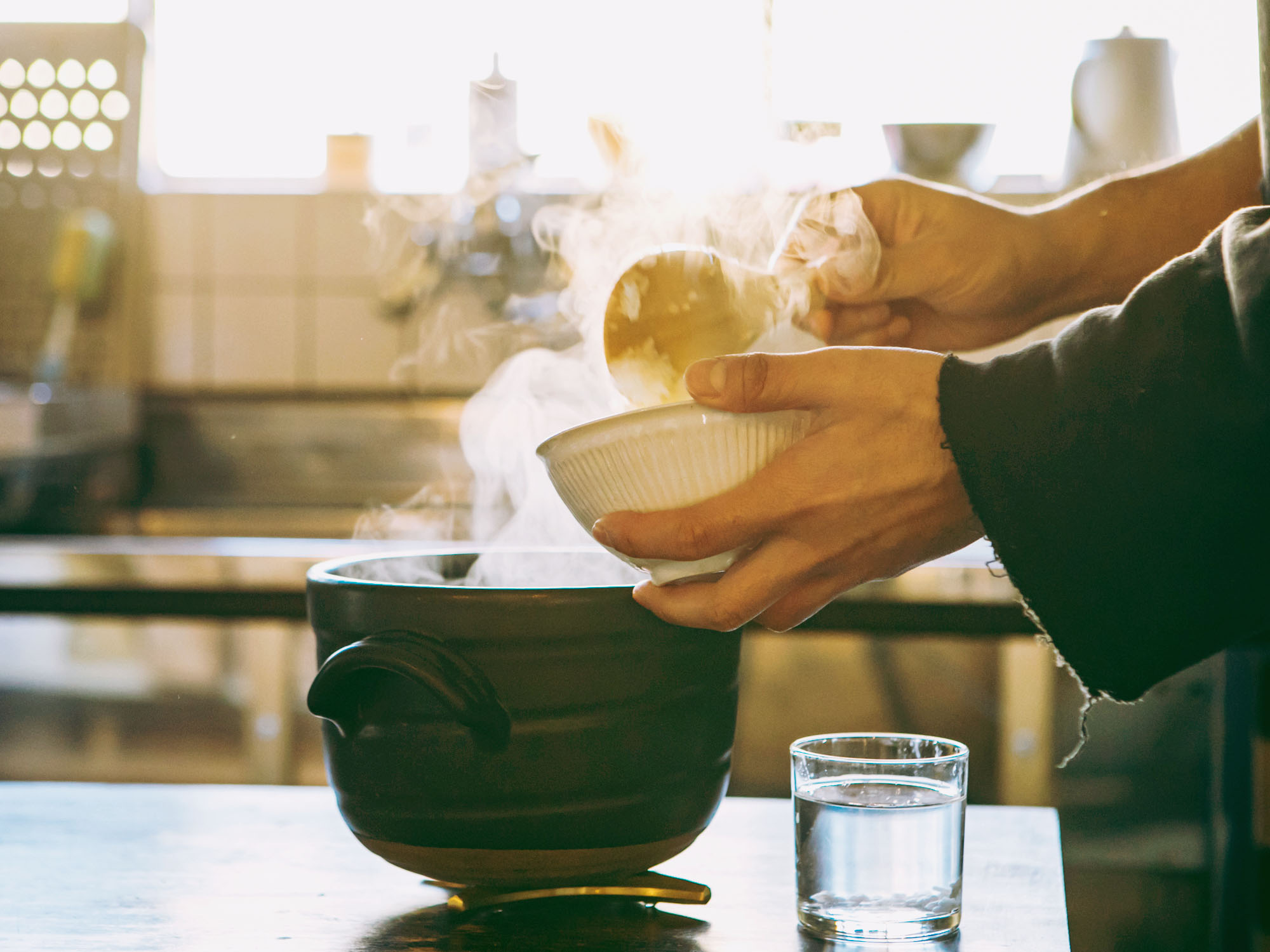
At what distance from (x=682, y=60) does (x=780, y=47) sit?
0.61 feet

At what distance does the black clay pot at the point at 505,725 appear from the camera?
52 centimetres

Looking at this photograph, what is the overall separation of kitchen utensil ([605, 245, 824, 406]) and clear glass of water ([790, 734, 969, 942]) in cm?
22

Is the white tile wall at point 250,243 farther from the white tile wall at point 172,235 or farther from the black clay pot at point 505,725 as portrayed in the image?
the black clay pot at point 505,725

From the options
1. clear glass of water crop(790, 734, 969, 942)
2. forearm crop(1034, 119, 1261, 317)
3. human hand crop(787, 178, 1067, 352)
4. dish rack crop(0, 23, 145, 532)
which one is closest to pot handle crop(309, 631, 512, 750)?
clear glass of water crop(790, 734, 969, 942)

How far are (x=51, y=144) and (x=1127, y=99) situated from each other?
1779mm

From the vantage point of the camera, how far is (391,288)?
2.18 meters

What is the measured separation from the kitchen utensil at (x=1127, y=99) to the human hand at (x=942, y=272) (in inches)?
46.5

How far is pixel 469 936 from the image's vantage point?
518 millimetres

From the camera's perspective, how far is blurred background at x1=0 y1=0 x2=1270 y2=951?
56.9 inches

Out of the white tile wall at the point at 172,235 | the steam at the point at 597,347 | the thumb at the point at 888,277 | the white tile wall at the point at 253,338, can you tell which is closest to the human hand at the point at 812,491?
the steam at the point at 597,347

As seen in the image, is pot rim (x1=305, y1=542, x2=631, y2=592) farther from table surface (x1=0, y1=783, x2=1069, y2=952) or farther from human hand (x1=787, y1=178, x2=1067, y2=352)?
human hand (x1=787, y1=178, x2=1067, y2=352)

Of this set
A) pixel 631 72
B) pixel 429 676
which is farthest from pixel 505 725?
pixel 631 72

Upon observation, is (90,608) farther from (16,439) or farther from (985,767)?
(985,767)

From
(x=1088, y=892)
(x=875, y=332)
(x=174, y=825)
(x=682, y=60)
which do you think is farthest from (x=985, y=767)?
(x=682, y=60)
